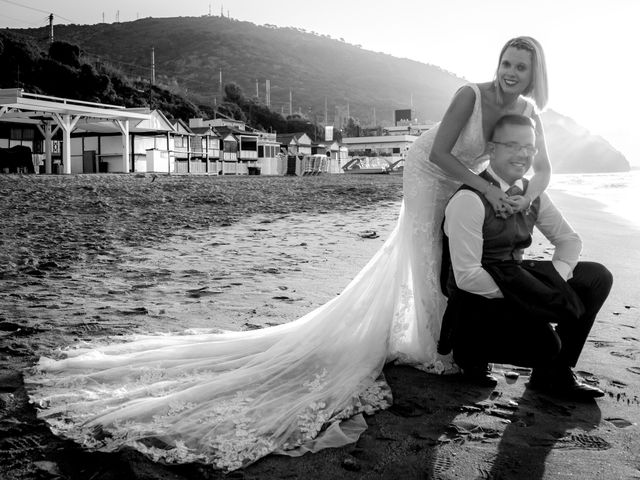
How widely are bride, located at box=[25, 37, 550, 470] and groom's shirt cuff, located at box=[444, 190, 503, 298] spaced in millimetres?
101

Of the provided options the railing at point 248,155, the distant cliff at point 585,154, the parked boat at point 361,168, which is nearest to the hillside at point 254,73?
the distant cliff at point 585,154

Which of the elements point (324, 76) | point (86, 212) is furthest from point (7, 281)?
point (324, 76)

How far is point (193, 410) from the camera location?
2.45 metres

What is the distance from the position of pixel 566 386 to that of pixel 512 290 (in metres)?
0.57

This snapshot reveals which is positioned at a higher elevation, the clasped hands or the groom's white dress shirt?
the clasped hands

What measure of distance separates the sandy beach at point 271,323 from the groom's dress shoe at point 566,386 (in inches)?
1.9

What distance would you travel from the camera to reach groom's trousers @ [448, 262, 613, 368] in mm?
2674

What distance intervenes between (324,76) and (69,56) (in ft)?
468

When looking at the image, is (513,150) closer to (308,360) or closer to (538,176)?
(538,176)

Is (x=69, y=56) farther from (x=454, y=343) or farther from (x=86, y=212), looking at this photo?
(x=454, y=343)

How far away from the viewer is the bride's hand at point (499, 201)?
2.74 meters

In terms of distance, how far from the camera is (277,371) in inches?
113

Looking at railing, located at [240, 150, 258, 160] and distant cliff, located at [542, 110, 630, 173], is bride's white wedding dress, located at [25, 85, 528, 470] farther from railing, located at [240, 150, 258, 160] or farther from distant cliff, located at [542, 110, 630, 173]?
distant cliff, located at [542, 110, 630, 173]

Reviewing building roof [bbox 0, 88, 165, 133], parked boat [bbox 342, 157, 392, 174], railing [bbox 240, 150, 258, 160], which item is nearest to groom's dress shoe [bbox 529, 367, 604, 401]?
building roof [bbox 0, 88, 165, 133]
